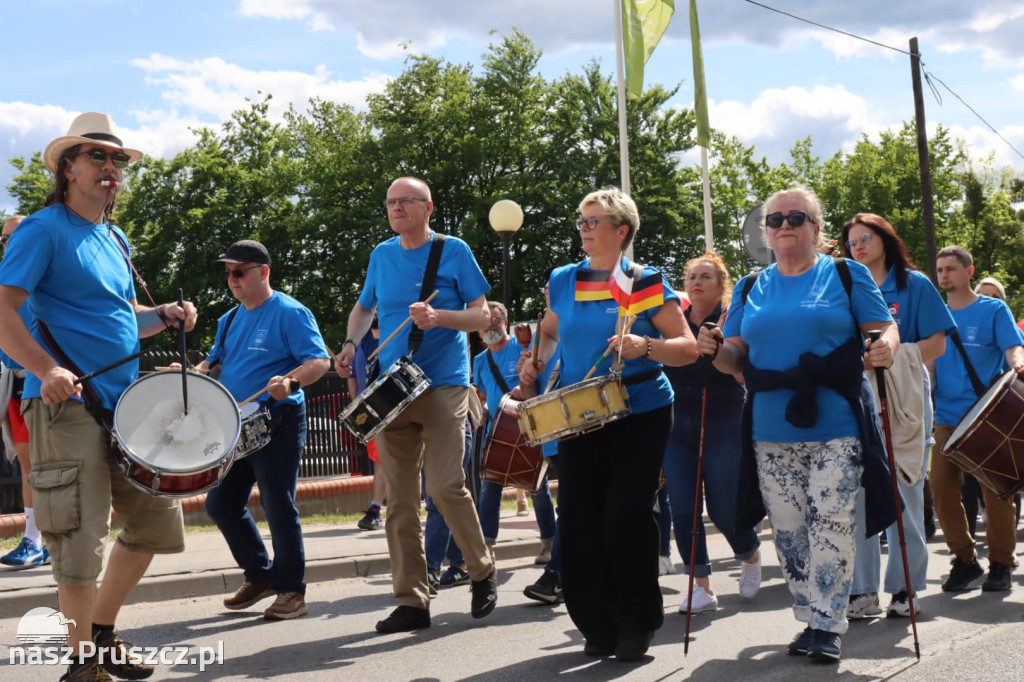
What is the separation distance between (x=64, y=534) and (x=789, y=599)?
4.43 metres

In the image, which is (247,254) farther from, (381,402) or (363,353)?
(381,402)

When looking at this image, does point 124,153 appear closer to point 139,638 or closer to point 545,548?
point 139,638

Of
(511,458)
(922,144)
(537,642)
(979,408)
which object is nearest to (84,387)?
(537,642)

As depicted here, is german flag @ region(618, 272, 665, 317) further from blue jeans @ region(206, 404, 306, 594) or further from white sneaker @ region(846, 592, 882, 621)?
blue jeans @ region(206, 404, 306, 594)

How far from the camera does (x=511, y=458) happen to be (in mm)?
7457

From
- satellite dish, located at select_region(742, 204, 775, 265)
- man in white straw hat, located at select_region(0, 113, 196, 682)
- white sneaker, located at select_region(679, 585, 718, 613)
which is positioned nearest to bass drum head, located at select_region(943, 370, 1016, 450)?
white sneaker, located at select_region(679, 585, 718, 613)

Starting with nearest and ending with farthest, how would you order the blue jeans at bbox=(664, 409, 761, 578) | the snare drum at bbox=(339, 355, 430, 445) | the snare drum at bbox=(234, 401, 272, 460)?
the snare drum at bbox=(339, 355, 430, 445)
the snare drum at bbox=(234, 401, 272, 460)
the blue jeans at bbox=(664, 409, 761, 578)

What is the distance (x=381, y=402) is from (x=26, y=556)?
12.7ft

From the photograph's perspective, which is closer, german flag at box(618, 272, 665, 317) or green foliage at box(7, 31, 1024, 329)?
german flag at box(618, 272, 665, 317)

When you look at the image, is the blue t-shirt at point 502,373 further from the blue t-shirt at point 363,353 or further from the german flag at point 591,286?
the german flag at point 591,286

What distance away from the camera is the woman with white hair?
17.0ft

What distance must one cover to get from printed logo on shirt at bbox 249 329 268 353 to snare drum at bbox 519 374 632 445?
224 centimetres

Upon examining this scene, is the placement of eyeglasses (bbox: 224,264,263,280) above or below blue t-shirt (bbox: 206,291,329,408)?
above

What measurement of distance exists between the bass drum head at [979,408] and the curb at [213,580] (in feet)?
12.9
